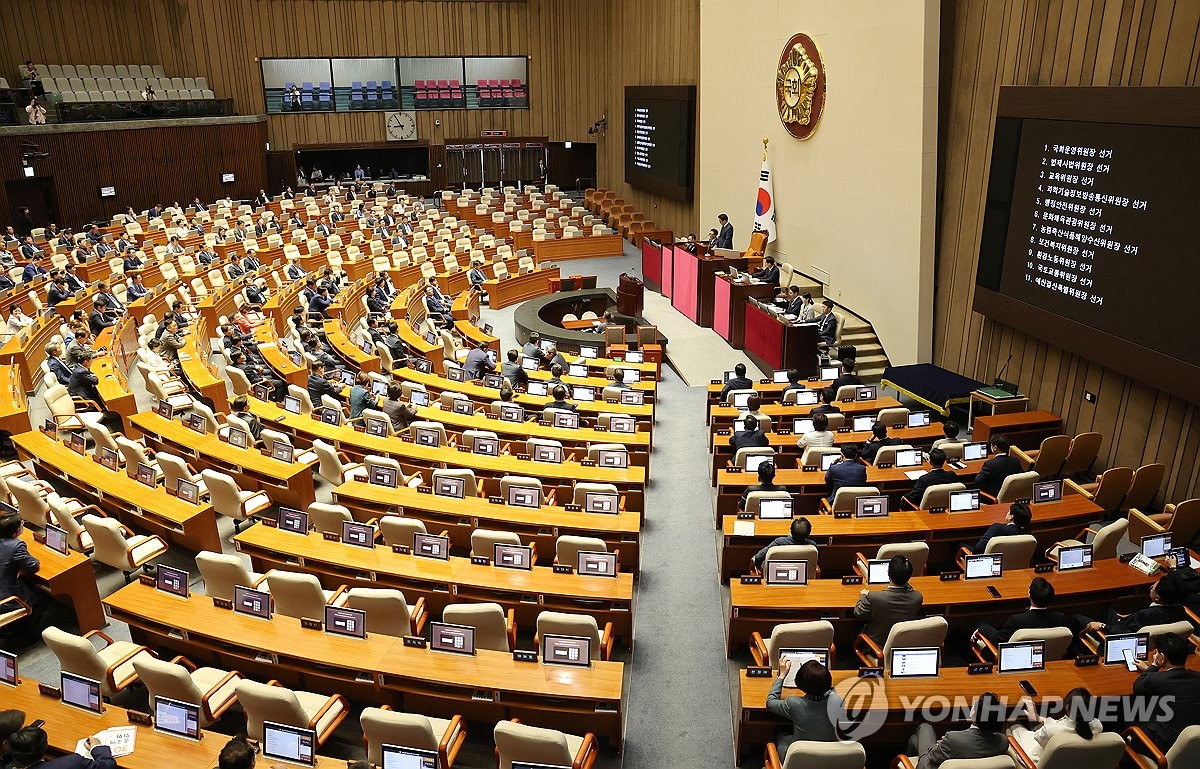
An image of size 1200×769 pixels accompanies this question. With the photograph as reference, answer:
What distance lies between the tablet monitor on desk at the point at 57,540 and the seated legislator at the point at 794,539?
532cm

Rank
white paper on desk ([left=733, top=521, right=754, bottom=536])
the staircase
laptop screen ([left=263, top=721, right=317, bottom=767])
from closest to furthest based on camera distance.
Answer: laptop screen ([left=263, top=721, right=317, bottom=767])
white paper on desk ([left=733, top=521, right=754, bottom=536])
the staircase

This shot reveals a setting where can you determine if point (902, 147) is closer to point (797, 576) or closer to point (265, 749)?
point (797, 576)

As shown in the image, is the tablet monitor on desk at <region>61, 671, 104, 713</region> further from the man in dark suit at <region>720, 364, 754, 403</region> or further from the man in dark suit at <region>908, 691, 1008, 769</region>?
the man in dark suit at <region>720, 364, 754, 403</region>

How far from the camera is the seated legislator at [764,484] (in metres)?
7.29

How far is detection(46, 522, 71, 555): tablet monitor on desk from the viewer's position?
21.4 ft

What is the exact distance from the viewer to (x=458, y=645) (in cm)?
530

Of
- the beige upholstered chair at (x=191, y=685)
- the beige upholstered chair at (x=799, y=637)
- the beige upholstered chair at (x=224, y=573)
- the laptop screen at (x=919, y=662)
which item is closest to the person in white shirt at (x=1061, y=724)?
the laptop screen at (x=919, y=662)

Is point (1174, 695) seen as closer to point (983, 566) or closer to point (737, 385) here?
point (983, 566)

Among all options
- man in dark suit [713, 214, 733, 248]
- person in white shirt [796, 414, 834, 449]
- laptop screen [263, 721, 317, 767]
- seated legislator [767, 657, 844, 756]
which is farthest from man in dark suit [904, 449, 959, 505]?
man in dark suit [713, 214, 733, 248]

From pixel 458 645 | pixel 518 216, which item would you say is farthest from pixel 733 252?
pixel 458 645

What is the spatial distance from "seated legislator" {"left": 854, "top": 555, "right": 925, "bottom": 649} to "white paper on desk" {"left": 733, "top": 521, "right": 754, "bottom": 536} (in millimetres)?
1302

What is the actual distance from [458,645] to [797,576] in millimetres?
2426

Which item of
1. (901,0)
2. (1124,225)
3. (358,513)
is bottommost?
(358,513)

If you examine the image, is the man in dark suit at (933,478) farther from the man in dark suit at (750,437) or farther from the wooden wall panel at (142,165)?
the wooden wall panel at (142,165)
